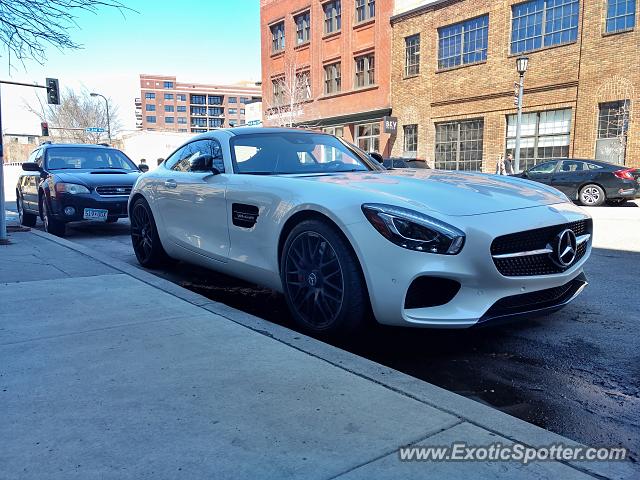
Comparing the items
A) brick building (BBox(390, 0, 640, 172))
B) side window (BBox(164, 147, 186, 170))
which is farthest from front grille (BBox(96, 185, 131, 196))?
brick building (BBox(390, 0, 640, 172))

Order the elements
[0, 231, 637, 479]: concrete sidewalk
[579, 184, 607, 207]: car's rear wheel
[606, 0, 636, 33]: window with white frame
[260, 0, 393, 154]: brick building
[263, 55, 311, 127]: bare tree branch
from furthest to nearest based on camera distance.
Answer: [263, 55, 311, 127]: bare tree branch
[260, 0, 393, 154]: brick building
[606, 0, 636, 33]: window with white frame
[579, 184, 607, 207]: car's rear wheel
[0, 231, 637, 479]: concrete sidewalk

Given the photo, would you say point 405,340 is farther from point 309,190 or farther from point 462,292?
point 309,190

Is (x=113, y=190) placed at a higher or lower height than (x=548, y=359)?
higher

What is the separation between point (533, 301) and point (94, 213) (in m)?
7.31

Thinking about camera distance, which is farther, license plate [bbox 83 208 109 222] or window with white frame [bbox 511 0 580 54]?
window with white frame [bbox 511 0 580 54]

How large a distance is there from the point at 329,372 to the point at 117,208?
688 centimetres

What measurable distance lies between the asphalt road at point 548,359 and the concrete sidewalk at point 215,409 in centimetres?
35

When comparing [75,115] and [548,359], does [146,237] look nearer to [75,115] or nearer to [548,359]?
[548,359]

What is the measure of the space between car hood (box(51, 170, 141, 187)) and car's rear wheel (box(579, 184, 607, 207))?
39.2 ft

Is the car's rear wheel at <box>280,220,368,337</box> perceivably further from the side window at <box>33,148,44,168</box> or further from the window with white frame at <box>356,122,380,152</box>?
the window with white frame at <box>356,122,380,152</box>

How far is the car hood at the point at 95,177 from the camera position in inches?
339

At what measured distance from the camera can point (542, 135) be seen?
20.1 m

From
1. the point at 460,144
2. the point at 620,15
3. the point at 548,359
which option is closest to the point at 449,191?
the point at 548,359

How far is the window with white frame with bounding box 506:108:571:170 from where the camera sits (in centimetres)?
1942
